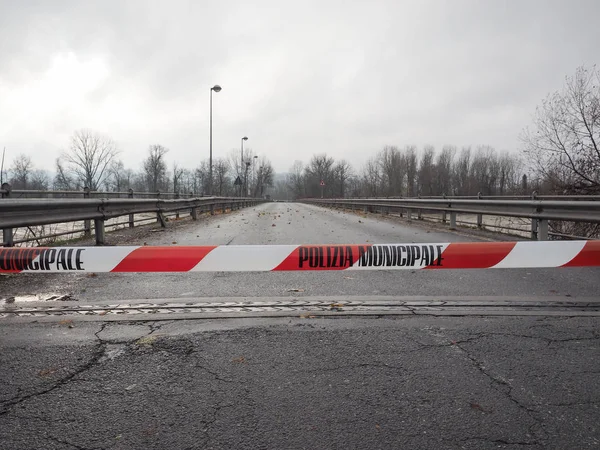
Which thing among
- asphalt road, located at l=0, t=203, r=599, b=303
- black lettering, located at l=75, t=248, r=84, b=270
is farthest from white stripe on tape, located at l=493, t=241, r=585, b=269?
black lettering, located at l=75, t=248, r=84, b=270

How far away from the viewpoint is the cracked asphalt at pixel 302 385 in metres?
1.82

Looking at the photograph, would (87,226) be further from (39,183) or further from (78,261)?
(39,183)

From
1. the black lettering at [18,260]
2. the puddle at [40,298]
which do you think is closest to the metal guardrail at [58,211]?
the puddle at [40,298]

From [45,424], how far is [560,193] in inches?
519

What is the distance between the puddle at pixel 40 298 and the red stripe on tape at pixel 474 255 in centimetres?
378

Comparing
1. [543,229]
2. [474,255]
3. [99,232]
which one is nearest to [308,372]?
[474,255]

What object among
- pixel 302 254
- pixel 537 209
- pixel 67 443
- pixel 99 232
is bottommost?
pixel 67 443

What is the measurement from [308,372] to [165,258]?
1.72 metres

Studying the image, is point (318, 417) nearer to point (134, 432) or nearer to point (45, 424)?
point (134, 432)

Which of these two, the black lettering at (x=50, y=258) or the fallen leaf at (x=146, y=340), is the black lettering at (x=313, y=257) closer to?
the fallen leaf at (x=146, y=340)

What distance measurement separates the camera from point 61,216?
261 inches

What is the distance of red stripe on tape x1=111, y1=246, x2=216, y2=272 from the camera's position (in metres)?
3.44

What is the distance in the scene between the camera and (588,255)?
348 cm

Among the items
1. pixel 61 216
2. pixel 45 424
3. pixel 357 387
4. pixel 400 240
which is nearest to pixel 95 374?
pixel 45 424
